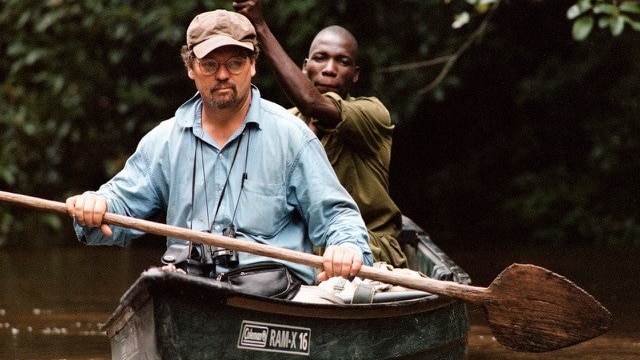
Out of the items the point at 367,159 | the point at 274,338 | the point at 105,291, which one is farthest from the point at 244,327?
the point at 105,291

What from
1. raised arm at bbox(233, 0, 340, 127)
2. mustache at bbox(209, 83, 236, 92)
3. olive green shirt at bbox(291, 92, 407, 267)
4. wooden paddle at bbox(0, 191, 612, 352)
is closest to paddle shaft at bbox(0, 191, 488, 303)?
wooden paddle at bbox(0, 191, 612, 352)

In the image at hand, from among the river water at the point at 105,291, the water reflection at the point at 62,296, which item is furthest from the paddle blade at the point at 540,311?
the water reflection at the point at 62,296

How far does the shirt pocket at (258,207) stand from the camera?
4.96 metres

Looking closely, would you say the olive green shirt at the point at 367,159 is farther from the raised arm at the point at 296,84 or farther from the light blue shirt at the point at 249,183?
the light blue shirt at the point at 249,183

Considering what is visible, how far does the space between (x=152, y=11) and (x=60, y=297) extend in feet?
10.6

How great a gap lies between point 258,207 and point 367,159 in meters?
1.53

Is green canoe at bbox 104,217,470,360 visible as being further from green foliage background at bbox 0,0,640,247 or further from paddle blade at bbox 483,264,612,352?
green foliage background at bbox 0,0,640,247

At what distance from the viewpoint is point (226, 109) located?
4.96 m

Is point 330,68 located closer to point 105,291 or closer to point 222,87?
point 222,87

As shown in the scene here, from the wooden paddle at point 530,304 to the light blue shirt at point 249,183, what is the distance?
0.27 m

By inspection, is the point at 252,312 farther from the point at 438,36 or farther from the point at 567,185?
the point at 567,185

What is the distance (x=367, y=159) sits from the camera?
6426mm

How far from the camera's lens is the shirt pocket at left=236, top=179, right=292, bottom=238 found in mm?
4965

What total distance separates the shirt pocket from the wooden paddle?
0.50 m
